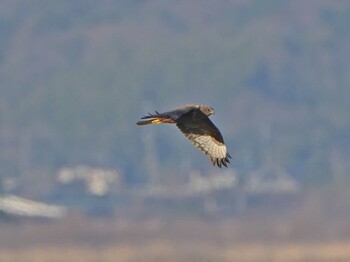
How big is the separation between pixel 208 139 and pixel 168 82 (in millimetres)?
58890

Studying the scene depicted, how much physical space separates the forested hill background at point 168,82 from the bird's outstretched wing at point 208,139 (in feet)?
119

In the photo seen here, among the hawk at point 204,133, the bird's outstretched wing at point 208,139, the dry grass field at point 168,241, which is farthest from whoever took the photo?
the dry grass field at point 168,241

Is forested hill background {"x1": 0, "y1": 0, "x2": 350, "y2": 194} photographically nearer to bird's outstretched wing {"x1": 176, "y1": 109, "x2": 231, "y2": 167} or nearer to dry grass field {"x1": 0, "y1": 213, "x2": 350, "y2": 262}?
dry grass field {"x1": 0, "y1": 213, "x2": 350, "y2": 262}

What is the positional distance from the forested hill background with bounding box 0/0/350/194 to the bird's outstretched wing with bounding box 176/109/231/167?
36.2 metres

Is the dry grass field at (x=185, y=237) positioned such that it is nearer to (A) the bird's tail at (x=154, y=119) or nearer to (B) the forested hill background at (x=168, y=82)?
(B) the forested hill background at (x=168, y=82)

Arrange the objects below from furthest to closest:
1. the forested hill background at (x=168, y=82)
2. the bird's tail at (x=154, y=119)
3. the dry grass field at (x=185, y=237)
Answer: the forested hill background at (x=168, y=82) → the dry grass field at (x=185, y=237) → the bird's tail at (x=154, y=119)

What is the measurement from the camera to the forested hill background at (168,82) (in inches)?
2287

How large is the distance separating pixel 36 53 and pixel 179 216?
42.2 metres

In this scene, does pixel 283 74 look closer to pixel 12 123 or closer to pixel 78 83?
pixel 78 83

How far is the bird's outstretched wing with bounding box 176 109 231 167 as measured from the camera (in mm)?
12875

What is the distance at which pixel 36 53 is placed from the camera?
7594cm

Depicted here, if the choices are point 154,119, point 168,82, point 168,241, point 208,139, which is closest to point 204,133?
point 208,139

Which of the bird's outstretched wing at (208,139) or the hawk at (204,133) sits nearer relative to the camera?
the hawk at (204,133)

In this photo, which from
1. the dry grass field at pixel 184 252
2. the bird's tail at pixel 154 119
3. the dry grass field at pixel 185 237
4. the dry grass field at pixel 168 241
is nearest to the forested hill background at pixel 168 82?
the dry grass field at pixel 185 237
